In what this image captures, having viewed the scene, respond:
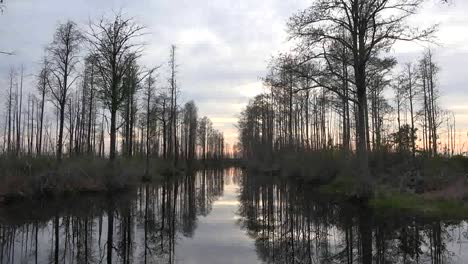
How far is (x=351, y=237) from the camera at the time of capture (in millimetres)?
13078

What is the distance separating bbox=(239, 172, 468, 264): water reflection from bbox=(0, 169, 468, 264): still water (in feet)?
0.08

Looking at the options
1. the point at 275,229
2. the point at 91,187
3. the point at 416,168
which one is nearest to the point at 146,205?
the point at 91,187

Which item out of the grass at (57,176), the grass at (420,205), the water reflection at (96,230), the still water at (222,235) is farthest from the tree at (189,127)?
the grass at (420,205)

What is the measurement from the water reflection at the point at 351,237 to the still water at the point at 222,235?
24 mm

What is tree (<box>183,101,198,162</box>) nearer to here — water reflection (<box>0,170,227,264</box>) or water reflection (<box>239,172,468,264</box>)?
water reflection (<box>0,170,227,264</box>)

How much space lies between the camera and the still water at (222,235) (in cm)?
1072

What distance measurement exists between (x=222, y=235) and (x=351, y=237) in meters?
3.82

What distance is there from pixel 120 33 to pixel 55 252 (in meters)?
22.9

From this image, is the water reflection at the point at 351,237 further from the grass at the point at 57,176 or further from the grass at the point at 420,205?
the grass at the point at 57,176

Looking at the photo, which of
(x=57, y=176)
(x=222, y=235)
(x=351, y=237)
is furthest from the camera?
(x=57, y=176)

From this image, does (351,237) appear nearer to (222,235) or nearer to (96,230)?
(222,235)

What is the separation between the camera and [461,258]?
10.3m

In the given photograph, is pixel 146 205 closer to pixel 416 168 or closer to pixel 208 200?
pixel 208 200

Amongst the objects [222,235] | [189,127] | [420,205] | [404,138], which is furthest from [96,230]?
[189,127]
